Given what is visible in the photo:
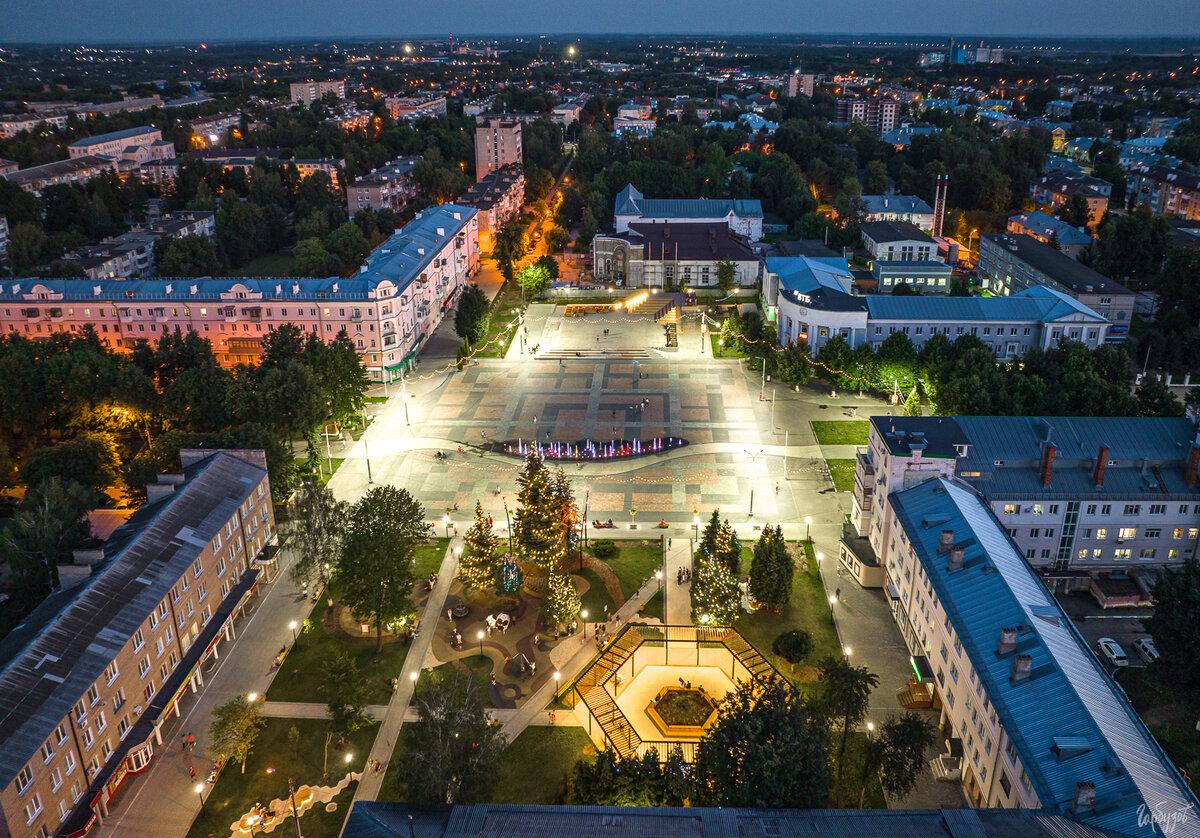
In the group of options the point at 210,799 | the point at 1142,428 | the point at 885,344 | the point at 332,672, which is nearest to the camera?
the point at 210,799

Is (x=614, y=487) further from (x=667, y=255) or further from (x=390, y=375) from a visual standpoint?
(x=667, y=255)

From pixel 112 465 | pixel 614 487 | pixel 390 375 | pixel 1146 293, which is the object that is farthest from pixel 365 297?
pixel 1146 293

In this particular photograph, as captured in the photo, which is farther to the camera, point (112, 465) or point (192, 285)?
point (192, 285)

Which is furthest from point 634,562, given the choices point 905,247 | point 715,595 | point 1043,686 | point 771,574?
point 905,247

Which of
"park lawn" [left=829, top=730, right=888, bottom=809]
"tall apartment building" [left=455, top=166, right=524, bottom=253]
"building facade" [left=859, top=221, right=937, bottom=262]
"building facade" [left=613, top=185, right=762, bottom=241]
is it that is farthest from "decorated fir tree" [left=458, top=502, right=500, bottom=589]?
"building facade" [left=613, top=185, right=762, bottom=241]

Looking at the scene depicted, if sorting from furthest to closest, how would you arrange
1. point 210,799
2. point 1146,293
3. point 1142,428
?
point 1146,293 → point 1142,428 → point 210,799

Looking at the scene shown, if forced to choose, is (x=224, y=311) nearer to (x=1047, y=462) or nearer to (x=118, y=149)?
(x=1047, y=462)
